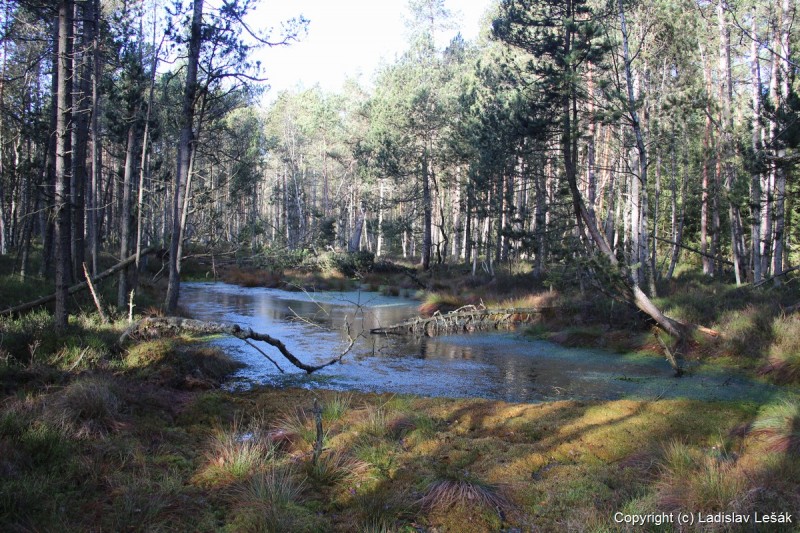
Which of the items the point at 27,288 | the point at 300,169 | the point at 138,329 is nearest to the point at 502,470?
the point at 138,329

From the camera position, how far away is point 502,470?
515cm

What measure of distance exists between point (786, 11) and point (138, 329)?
18.2 meters

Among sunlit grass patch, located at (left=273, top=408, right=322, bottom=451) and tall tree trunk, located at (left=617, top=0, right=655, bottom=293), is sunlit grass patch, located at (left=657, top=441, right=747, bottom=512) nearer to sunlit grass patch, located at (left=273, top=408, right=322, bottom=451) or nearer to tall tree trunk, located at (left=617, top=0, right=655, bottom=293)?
sunlit grass patch, located at (left=273, top=408, right=322, bottom=451)

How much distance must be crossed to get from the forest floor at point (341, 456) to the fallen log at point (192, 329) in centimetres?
51

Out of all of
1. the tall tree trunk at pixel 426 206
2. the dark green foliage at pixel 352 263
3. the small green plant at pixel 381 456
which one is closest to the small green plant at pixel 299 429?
the small green plant at pixel 381 456

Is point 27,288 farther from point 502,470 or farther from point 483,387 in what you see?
point 502,470

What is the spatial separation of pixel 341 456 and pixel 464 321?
11856 millimetres

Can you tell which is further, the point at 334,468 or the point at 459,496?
the point at 334,468

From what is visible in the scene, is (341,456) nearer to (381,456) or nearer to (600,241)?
(381,456)

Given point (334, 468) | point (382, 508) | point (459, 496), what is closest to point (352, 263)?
point (334, 468)

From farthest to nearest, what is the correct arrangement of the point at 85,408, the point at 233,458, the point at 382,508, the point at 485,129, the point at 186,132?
→ 1. the point at 485,129
2. the point at 186,132
3. the point at 85,408
4. the point at 233,458
5. the point at 382,508

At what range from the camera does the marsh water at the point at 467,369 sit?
365 inches

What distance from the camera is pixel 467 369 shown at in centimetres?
1117

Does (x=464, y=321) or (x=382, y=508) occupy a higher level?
(x=464, y=321)
